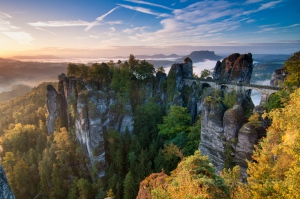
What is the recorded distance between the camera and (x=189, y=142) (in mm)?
29797

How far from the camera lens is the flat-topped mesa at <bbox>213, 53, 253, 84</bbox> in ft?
113

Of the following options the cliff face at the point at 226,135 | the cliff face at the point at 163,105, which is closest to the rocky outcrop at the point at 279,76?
the cliff face at the point at 163,105

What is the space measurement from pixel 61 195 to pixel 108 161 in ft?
28.5

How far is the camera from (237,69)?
3516cm

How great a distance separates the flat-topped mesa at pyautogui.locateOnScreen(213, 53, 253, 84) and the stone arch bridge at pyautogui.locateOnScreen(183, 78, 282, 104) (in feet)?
3.49

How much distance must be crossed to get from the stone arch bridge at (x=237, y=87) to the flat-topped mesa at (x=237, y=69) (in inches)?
41.9

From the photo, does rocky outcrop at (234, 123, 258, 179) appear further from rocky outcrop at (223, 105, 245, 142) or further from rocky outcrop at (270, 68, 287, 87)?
rocky outcrop at (270, 68, 287, 87)

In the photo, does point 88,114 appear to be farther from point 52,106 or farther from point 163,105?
point 163,105

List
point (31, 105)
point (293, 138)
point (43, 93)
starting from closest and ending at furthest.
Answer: point (293, 138) < point (31, 105) < point (43, 93)

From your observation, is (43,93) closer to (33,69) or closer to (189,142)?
(189,142)

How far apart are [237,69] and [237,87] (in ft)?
12.0

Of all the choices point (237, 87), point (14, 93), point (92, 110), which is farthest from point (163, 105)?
point (14, 93)

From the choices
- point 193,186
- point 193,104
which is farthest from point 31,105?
point 193,186

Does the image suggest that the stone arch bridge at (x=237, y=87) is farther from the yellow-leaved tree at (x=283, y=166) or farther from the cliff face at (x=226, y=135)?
the yellow-leaved tree at (x=283, y=166)
